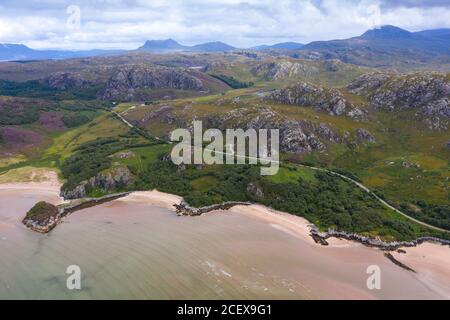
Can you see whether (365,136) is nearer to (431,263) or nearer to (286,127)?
(286,127)

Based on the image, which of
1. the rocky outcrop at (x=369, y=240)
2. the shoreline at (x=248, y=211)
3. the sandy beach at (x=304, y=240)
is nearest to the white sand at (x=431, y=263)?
the sandy beach at (x=304, y=240)

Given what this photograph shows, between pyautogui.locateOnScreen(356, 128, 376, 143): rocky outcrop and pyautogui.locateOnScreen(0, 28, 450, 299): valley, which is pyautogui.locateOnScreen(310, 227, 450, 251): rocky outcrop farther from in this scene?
pyautogui.locateOnScreen(356, 128, 376, 143): rocky outcrop

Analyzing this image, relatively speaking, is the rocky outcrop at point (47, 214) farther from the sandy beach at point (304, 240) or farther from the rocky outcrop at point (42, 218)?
the sandy beach at point (304, 240)

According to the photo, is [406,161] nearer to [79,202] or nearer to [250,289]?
[250,289]

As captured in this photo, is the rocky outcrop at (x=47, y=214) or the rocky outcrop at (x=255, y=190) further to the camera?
the rocky outcrop at (x=255, y=190)

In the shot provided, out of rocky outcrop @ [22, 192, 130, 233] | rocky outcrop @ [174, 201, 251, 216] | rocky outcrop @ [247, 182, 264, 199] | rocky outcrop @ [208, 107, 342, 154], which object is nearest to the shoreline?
rocky outcrop @ [174, 201, 251, 216]
